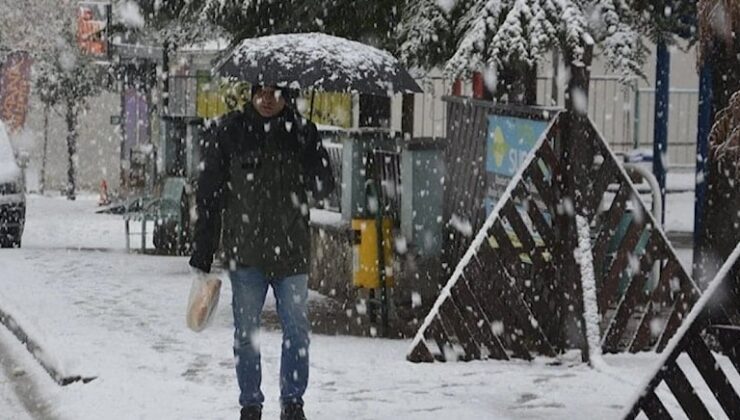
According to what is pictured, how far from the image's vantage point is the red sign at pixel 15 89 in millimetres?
34688

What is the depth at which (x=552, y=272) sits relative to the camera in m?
10.3

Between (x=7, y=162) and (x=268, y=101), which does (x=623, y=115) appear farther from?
(x=268, y=101)

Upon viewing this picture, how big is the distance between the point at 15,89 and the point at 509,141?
83.8 ft

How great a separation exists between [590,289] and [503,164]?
129cm

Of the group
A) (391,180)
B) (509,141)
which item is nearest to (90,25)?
(391,180)

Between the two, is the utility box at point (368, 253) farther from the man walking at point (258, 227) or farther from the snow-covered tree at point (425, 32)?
the man walking at point (258, 227)

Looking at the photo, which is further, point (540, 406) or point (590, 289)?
point (590, 289)

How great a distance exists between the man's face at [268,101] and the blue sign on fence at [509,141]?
274cm

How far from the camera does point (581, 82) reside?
1006 centimetres

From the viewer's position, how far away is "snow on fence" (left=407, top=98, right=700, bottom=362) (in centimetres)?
1008

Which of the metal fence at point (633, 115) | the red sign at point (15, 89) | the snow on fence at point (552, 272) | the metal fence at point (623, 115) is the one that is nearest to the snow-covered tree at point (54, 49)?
the red sign at point (15, 89)

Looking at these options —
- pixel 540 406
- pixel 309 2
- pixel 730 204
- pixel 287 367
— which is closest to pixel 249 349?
pixel 287 367

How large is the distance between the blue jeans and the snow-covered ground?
0.52m

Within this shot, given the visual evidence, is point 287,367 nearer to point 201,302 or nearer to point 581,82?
point 201,302
